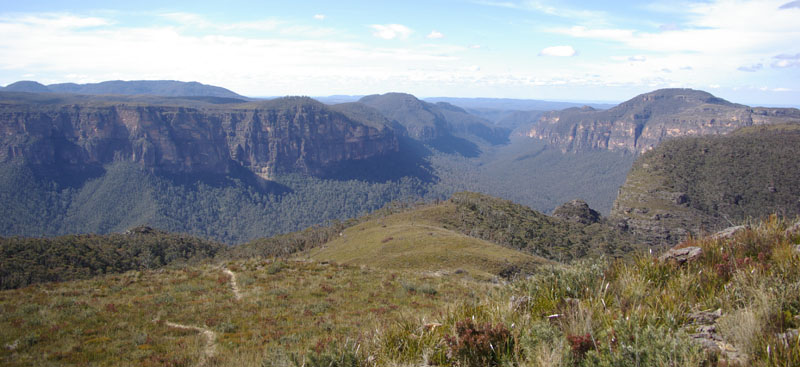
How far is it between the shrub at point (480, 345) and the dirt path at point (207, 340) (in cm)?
611

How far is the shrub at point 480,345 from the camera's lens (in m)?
5.41

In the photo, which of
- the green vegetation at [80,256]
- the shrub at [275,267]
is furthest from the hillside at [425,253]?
the green vegetation at [80,256]

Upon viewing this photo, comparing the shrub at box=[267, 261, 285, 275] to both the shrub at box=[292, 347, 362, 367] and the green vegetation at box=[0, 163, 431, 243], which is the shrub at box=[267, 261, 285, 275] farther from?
the green vegetation at box=[0, 163, 431, 243]

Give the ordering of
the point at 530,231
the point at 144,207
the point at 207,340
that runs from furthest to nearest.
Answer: the point at 144,207 → the point at 530,231 → the point at 207,340

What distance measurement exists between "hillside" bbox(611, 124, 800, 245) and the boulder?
302ft

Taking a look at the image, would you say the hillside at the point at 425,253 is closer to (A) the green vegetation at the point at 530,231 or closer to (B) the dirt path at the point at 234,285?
(A) the green vegetation at the point at 530,231

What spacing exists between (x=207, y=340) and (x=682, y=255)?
39.3 feet

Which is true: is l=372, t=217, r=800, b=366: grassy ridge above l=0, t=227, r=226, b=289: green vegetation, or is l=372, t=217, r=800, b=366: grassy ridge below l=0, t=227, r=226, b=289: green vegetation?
above

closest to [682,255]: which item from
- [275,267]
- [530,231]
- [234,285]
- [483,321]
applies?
[483,321]

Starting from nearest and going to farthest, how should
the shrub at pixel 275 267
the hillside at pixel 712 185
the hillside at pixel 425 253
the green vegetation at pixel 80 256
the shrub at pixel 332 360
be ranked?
the shrub at pixel 332 360 → the shrub at pixel 275 267 → the hillside at pixel 425 253 → the green vegetation at pixel 80 256 → the hillside at pixel 712 185

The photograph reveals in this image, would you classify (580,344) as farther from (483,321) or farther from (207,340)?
(207,340)

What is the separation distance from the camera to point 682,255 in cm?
827

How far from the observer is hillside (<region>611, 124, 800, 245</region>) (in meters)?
92.1

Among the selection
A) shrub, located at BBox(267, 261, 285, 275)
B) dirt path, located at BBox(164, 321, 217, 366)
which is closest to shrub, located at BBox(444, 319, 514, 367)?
dirt path, located at BBox(164, 321, 217, 366)
